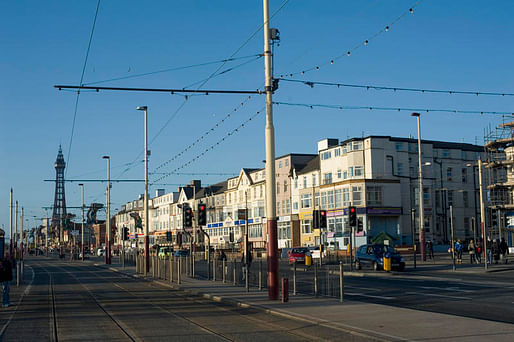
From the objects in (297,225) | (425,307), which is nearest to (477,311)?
(425,307)

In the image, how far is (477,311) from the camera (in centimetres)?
1659

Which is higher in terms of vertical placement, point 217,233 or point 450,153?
point 450,153

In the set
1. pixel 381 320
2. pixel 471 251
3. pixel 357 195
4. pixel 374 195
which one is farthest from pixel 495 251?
pixel 381 320

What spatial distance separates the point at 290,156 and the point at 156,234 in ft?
180

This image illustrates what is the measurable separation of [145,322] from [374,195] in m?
54.1

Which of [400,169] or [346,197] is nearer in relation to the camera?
[346,197]

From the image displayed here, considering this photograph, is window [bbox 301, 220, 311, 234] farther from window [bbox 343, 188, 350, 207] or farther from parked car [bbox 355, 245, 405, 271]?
parked car [bbox 355, 245, 405, 271]

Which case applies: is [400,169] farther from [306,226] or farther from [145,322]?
[145,322]

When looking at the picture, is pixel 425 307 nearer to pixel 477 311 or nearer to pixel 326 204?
pixel 477 311

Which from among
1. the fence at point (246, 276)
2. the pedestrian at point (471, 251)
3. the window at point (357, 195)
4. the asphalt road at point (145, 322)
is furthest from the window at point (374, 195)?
the asphalt road at point (145, 322)

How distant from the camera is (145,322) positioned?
15.9 meters

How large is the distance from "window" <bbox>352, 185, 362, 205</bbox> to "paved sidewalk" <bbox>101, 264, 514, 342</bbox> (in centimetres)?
4692

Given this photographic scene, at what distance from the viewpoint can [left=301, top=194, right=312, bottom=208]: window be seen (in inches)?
2958

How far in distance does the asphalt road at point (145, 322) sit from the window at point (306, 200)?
171 feet
